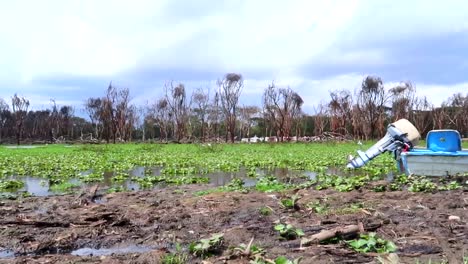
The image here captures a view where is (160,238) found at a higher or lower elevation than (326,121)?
lower

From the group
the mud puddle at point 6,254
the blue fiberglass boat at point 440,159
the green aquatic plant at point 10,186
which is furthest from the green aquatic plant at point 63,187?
the blue fiberglass boat at point 440,159

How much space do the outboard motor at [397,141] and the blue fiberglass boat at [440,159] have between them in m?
0.21

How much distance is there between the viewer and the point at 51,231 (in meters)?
5.99

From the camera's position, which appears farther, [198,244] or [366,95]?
[366,95]

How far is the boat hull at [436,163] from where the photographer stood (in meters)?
10.9

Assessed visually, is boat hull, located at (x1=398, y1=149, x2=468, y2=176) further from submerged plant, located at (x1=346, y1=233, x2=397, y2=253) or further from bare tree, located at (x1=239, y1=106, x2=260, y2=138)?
bare tree, located at (x1=239, y1=106, x2=260, y2=138)

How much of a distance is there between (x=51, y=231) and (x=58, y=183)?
7245 mm

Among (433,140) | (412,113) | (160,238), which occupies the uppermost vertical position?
(412,113)

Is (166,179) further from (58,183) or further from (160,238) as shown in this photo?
(160,238)

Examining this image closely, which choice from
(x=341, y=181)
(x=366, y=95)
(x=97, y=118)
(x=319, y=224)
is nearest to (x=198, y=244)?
(x=319, y=224)

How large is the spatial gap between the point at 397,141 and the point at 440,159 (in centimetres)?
113

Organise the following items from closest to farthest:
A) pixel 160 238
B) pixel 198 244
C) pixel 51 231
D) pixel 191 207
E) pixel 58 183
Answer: pixel 198 244 < pixel 160 238 < pixel 51 231 < pixel 191 207 < pixel 58 183

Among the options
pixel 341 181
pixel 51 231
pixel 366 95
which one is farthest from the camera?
pixel 366 95

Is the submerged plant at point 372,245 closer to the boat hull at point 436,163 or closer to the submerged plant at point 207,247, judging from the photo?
the submerged plant at point 207,247
